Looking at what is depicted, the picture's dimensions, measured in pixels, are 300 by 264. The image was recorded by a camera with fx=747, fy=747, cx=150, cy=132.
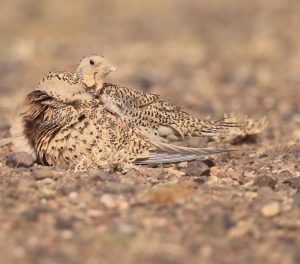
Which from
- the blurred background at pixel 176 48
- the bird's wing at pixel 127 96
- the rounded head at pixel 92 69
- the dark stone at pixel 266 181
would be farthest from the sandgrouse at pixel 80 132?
the blurred background at pixel 176 48

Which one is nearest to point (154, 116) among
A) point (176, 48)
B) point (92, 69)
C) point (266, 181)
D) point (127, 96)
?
point (127, 96)

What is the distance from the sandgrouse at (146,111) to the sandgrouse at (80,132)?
19 millimetres

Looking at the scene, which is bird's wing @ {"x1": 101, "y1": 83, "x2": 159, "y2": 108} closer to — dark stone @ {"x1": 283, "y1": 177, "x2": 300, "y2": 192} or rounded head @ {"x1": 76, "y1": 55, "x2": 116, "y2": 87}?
rounded head @ {"x1": 76, "y1": 55, "x2": 116, "y2": 87}

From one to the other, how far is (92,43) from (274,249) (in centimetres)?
1132

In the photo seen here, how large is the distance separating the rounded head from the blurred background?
8.16 feet

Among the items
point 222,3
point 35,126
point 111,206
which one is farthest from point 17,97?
point 222,3

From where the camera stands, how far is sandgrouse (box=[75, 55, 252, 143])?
6.14 metres

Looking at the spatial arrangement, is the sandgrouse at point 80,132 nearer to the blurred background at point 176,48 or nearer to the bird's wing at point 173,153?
the bird's wing at point 173,153

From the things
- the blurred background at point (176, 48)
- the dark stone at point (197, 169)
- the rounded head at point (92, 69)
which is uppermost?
the blurred background at point (176, 48)

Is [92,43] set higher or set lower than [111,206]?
higher

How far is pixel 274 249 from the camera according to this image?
3988 millimetres

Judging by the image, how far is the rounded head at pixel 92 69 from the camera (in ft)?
20.1

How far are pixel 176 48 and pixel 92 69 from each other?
8161 millimetres

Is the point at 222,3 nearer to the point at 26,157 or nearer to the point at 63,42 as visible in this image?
the point at 63,42
